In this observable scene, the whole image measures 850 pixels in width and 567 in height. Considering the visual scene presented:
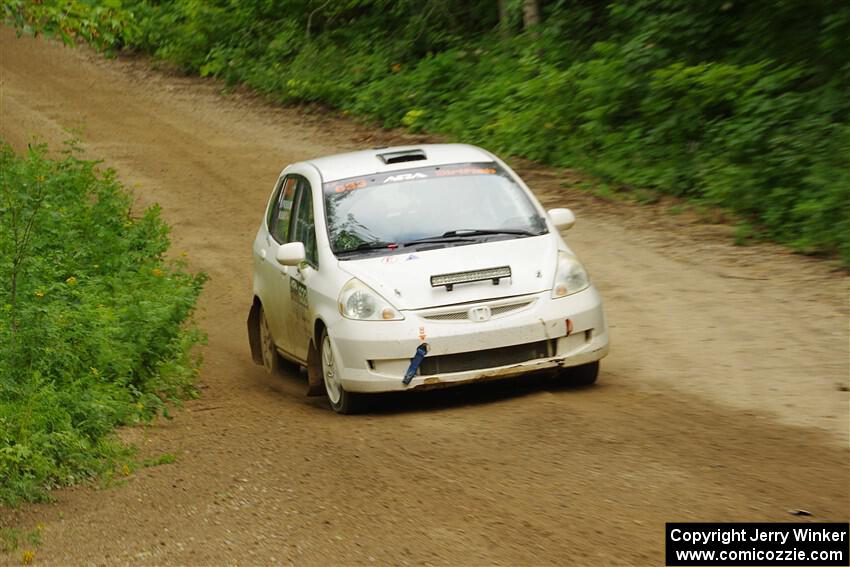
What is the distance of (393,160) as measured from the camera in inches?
387

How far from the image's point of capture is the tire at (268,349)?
1080 cm

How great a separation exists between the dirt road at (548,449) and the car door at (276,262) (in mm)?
533

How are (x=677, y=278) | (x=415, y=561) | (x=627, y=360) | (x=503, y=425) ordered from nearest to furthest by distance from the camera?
1. (x=415, y=561)
2. (x=503, y=425)
3. (x=627, y=360)
4. (x=677, y=278)

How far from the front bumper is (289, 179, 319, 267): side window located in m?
1.09

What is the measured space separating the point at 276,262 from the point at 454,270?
2.44m

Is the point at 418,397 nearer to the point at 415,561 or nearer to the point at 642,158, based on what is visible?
the point at 415,561

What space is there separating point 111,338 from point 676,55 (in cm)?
1098

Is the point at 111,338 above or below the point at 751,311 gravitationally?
above

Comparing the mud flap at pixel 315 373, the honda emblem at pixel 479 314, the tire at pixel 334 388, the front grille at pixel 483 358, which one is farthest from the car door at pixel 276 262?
the honda emblem at pixel 479 314

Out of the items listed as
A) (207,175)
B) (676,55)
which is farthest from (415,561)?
(207,175)

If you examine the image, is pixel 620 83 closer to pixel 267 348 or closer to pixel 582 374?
pixel 267 348

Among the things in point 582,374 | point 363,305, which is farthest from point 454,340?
point 582,374

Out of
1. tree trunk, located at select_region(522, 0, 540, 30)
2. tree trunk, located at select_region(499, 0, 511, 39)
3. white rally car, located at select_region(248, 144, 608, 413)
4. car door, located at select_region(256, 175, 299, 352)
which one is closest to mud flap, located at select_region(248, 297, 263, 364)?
car door, located at select_region(256, 175, 299, 352)

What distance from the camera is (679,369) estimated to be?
9.27m
